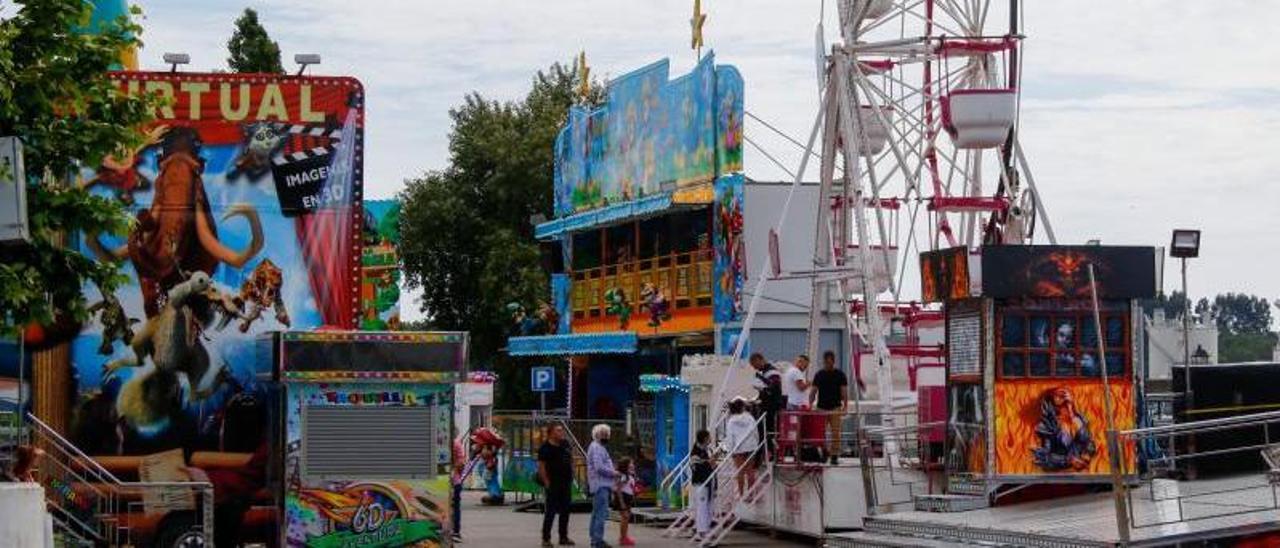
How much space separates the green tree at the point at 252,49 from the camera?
136 ft

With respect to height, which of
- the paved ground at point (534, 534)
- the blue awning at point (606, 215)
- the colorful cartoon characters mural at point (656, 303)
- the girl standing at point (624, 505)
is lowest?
the paved ground at point (534, 534)

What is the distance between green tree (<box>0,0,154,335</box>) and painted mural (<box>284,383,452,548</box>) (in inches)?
164

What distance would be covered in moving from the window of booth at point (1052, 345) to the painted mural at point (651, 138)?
1622 cm

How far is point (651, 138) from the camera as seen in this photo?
141 feet

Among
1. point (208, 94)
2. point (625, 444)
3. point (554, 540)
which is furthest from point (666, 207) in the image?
point (208, 94)

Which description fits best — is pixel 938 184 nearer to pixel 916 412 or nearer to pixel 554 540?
pixel 916 412

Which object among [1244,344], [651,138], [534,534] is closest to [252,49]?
[651,138]

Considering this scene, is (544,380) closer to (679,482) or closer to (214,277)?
(679,482)

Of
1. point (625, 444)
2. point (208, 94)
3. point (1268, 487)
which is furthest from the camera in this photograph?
point (625, 444)

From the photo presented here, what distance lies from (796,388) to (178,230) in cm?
811

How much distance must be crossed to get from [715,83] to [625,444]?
6159 millimetres

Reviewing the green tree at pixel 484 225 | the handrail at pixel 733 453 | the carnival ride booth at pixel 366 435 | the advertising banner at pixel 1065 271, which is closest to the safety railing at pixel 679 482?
the handrail at pixel 733 453

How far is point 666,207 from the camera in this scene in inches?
1640

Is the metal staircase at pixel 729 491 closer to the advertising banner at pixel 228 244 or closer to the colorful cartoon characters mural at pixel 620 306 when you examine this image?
the advertising banner at pixel 228 244
